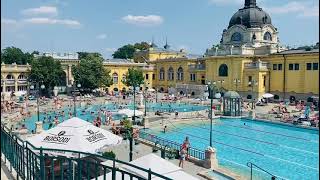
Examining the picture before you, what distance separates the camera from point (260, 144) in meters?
24.9

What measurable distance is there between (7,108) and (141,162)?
121ft

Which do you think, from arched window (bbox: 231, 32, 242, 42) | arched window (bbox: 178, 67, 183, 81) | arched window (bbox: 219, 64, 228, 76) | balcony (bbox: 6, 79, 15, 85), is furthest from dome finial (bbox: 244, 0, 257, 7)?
balcony (bbox: 6, 79, 15, 85)

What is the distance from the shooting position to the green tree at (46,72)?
184ft

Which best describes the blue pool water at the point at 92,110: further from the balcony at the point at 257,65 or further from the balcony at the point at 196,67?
the balcony at the point at 196,67

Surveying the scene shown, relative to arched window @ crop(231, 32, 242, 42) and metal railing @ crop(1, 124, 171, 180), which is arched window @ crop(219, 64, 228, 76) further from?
metal railing @ crop(1, 124, 171, 180)

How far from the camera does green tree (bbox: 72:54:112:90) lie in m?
58.1

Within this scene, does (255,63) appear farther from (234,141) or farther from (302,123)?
(234,141)

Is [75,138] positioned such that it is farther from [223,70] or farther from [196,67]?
[196,67]

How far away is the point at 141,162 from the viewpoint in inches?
353

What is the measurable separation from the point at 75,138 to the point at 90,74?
150 ft

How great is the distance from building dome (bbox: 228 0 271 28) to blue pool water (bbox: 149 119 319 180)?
2940 cm

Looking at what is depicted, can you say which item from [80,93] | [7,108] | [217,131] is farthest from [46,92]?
[217,131]

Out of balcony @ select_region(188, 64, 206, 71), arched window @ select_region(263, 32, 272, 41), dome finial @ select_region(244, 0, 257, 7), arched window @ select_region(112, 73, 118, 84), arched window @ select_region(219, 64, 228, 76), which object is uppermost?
dome finial @ select_region(244, 0, 257, 7)

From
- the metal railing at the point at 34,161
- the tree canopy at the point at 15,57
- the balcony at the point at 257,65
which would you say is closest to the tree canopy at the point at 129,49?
the tree canopy at the point at 15,57
